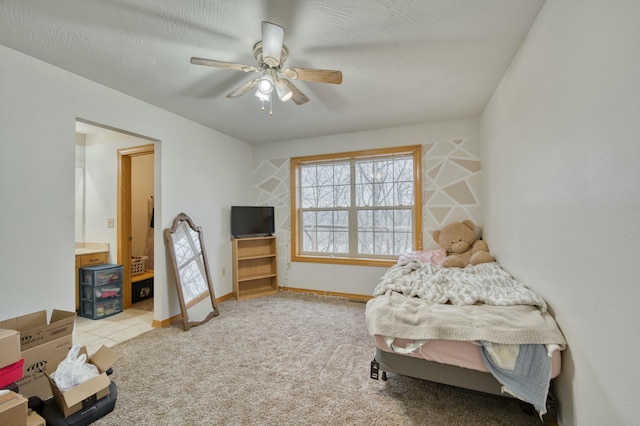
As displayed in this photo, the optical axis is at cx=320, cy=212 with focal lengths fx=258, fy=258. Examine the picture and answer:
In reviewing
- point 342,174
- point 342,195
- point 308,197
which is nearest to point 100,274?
point 308,197

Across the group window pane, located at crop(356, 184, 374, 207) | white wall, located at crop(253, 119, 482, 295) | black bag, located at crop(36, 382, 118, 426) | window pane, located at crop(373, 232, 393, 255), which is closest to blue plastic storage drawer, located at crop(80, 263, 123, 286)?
black bag, located at crop(36, 382, 118, 426)

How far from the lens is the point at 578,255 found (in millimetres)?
1239

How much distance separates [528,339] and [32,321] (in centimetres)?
319

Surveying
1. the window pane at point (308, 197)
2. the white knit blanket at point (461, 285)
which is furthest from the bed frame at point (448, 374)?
the window pane at point (308, 197)

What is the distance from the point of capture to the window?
3.62 meters

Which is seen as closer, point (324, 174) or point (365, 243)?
point (365, 243)

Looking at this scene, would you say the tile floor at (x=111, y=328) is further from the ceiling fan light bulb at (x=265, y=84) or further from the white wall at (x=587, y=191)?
the white wall at (x=587, y=191)

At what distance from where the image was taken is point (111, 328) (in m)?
2.87

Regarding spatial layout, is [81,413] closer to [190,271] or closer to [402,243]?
[190,271]

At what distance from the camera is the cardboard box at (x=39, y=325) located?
1673 millimetres

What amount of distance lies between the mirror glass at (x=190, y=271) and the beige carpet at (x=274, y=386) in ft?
0.88

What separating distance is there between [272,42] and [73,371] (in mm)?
2364

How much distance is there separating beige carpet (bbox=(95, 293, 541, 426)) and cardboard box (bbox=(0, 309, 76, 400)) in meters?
0.42

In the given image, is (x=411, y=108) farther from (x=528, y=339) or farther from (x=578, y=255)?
(x=528, y=339)
